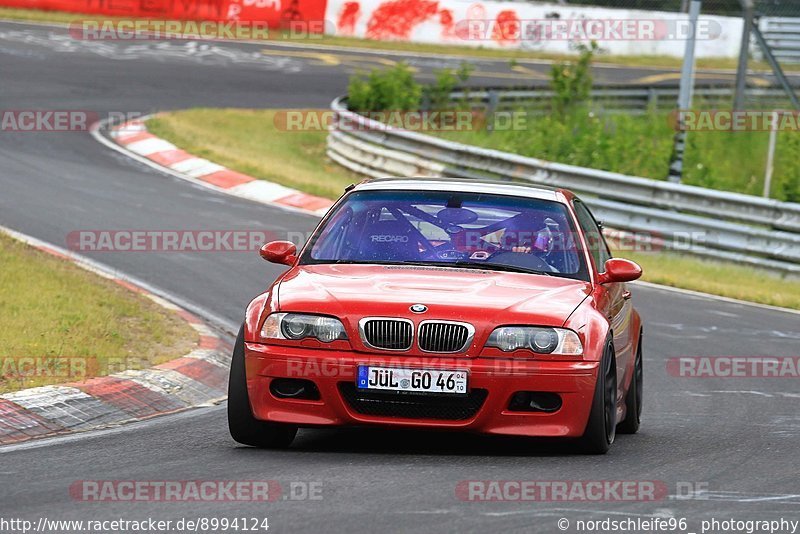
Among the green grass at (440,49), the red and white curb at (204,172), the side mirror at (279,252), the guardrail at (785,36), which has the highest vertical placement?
the guardrail at (785,36)

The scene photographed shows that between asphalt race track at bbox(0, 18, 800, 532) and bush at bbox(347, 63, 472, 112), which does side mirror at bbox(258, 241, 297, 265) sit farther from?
bush at bbox(347, 63, 472, 112)

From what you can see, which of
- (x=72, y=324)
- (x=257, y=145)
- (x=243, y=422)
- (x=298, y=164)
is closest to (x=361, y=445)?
(x=243, y=422)

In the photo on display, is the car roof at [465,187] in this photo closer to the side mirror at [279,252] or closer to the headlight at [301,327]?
the side mirror at [279,252]

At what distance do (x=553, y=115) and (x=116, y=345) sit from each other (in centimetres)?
1772

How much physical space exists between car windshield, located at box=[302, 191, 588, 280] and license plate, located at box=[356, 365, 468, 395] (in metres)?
1.08

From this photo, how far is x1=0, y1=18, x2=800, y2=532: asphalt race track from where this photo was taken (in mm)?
5633

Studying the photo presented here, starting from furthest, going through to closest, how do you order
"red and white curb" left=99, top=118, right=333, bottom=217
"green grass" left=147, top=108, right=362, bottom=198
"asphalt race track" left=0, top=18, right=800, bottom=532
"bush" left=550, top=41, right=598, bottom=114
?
"bush" left=550, top=41, right=598, bottom=114
"green grass" left=147, top=108, right=362, bottom=198
"red and white curb" left=99, top=118, right=333, bottom=217
"asphalt race track" left=0, top=18, right=800, bottom=532

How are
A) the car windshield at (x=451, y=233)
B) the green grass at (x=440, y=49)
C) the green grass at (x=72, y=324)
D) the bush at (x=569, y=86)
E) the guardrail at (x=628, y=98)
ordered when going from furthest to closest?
the green grass at (x=440, y=49) → the bush at (x=569, y=86) → the guardrail at (x=628, y=98) → the green grass at (x=72, y=324) → the car windshield at (x=451, y=233)

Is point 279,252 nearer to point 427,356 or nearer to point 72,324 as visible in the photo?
point 427,356

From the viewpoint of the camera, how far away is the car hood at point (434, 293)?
6.91m

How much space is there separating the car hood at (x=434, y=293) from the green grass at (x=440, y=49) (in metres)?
26.3

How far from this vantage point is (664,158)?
23734 mm

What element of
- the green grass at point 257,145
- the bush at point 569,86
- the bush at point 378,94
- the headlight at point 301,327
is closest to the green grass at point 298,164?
the green grass at point 257,145

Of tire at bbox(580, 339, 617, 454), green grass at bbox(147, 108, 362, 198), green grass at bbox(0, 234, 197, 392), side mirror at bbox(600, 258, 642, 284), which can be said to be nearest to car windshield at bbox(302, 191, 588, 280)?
side mirror at bbox(600, 258, 642, 284)
